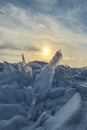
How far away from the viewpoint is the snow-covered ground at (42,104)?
7.31 metres

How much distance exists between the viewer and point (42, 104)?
932cm

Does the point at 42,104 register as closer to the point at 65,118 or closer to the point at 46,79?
the point at 46,79

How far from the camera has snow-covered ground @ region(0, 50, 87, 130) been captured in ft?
24.0

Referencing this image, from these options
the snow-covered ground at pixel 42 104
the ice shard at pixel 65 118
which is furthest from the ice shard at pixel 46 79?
the ice shard at pixel 65 118

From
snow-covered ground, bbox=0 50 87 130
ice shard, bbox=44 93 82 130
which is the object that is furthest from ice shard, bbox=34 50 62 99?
ice shard, bbox=44 93 82 130

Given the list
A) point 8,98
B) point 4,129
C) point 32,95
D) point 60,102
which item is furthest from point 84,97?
point 4,129

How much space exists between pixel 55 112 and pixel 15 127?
1405 millimetres

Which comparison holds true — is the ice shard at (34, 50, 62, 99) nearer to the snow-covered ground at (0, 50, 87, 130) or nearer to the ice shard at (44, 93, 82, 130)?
the snow-covered ground at (0, 50, 87, 130)

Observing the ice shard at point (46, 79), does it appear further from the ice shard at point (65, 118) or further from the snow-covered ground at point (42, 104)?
the ice shard at point (65, 118)

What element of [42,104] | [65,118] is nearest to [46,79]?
[42,104]

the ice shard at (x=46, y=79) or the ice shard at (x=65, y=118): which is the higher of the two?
the ice shard at (x=46, y=79)

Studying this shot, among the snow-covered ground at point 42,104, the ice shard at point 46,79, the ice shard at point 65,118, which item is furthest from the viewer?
the ice shard at point 46,79

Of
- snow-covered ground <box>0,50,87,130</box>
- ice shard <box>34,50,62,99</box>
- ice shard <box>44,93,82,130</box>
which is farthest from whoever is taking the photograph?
ice shard <box>34,50,62,99</box>

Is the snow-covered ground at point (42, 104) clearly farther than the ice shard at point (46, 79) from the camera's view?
No
